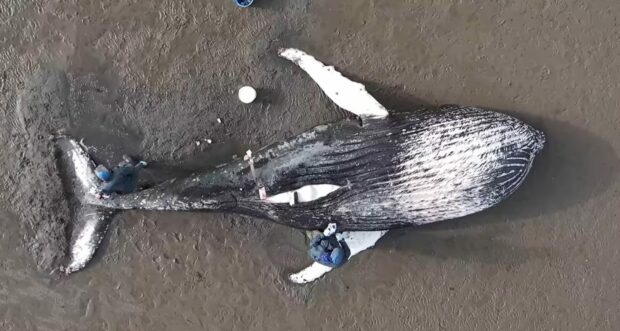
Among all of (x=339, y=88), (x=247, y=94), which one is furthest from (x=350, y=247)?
(x=247, y=94)

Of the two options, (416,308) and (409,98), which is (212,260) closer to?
(416,308)

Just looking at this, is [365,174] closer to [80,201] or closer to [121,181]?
[121,181]

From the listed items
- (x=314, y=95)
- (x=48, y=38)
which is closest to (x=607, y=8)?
(x=314, y=95)

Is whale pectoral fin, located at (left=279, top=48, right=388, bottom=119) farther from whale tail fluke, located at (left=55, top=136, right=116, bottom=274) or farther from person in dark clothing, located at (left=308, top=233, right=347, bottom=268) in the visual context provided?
whale tail fluke, located at (left=55, top=136, right=116, bottom=274)

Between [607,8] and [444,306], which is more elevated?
[607,8]

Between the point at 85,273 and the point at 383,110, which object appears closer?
the point at 383,110

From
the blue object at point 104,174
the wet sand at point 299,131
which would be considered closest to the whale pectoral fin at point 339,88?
the wet sand at point 299,131
